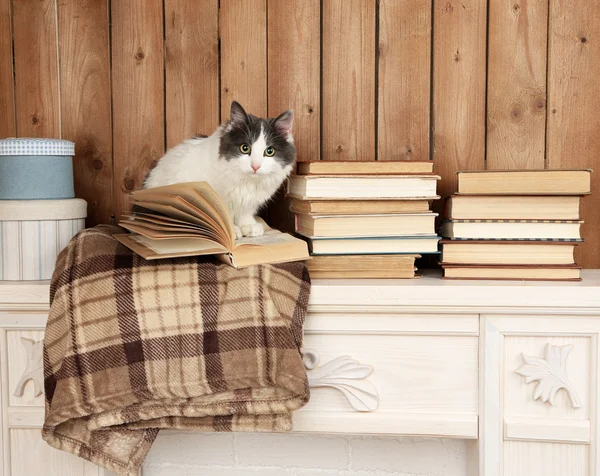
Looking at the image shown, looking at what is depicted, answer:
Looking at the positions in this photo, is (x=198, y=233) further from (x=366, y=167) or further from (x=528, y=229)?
(x=528, y=229)

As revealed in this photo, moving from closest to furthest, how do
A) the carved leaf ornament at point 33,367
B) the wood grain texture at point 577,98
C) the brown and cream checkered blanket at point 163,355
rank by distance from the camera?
the brown and cream checkered blanket at point 163,355 → the carved leaf ornament at point 33,367 → the wood grain texture at point 577,98

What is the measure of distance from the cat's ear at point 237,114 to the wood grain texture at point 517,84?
1.72ft

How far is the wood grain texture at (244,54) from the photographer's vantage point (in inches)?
51.0

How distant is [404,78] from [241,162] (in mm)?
421

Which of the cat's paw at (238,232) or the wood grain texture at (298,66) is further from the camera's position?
the wood grain texture at (298,66)

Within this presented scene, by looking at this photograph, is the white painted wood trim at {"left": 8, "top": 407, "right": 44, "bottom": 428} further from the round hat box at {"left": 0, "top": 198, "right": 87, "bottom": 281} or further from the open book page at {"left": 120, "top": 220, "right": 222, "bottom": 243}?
the open book page at {"left": 120, "top": 220, "right": 222, "bottom": 243}

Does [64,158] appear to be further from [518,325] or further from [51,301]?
[518,325]

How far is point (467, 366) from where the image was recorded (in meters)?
1.01

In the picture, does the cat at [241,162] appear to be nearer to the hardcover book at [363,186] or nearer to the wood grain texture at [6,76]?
the hardcover book at [363,186]

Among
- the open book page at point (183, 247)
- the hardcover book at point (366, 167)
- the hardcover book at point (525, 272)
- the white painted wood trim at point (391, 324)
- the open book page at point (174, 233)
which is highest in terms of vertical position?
the hardcover book at point (366, 167)

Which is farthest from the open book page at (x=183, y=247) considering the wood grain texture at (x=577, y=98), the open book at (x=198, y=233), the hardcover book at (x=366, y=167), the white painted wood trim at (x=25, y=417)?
the wood grain texture at (x=577, y=98)

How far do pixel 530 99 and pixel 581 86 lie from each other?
10cm

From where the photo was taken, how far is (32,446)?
42.1 inches

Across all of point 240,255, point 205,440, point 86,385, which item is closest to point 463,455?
point 205,440
